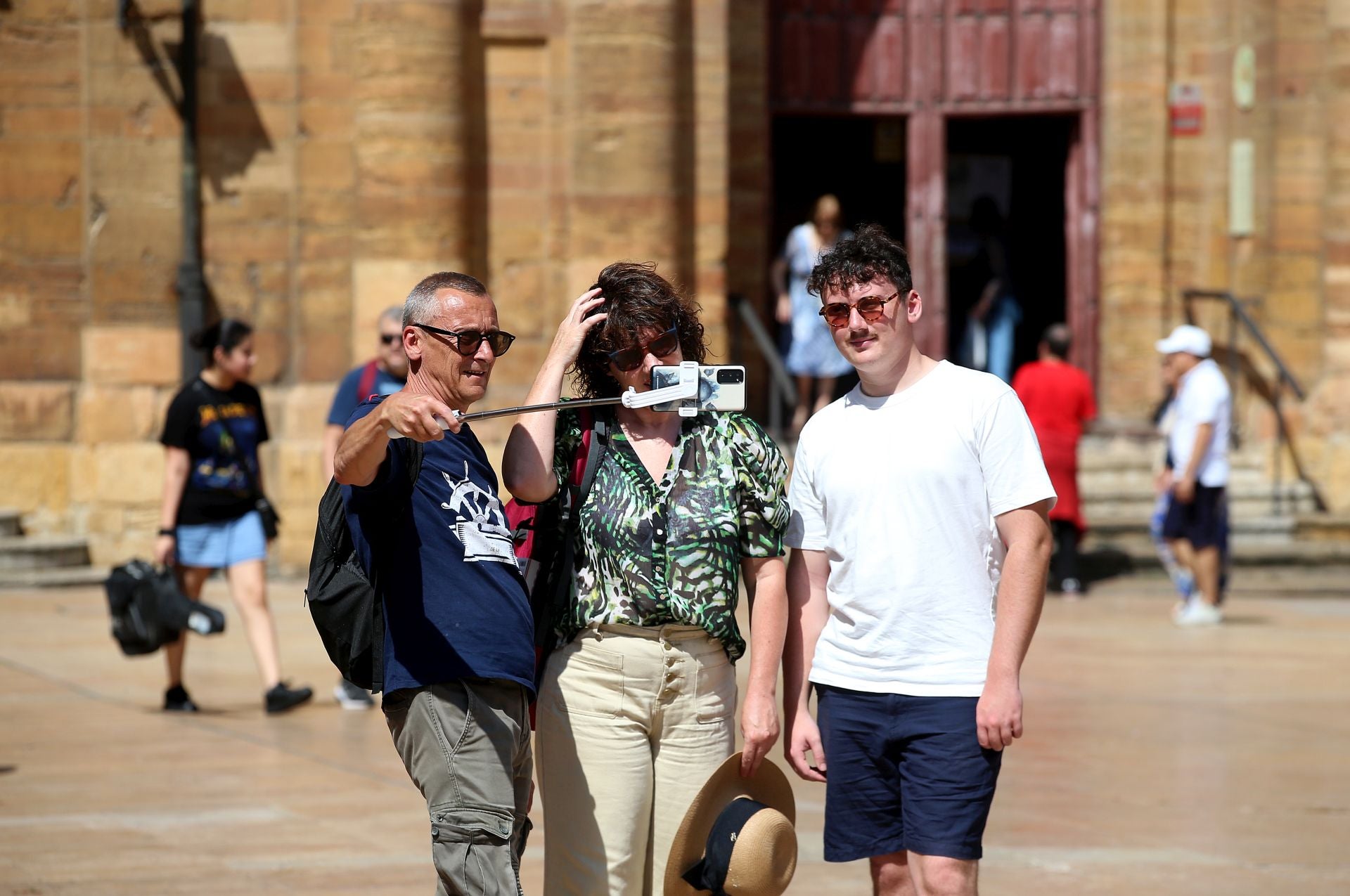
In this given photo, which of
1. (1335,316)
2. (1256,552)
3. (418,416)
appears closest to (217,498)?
(418,416)

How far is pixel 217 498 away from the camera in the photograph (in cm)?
869

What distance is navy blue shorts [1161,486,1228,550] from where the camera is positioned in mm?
11672

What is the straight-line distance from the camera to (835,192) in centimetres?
1739

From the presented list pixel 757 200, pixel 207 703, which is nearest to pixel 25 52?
pixel 757 200

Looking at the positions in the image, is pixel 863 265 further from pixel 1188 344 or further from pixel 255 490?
pixel 1188 344

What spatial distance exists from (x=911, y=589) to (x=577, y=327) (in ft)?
3.04

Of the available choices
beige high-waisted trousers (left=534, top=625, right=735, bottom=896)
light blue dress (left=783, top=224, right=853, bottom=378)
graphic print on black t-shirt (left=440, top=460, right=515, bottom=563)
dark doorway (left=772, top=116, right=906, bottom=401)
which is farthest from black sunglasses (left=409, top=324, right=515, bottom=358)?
dark doorway (left=772, top=116, right=906, bottom=401)

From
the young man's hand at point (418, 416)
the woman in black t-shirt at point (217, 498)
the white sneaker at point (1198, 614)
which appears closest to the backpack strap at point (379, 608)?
the young man's hand at point (418, 416)

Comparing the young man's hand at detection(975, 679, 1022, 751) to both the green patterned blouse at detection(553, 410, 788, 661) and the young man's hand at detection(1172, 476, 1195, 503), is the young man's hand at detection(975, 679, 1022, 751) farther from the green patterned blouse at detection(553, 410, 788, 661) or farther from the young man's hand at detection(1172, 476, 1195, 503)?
the young man's hand at detection(1172, 476, 1195, 503)

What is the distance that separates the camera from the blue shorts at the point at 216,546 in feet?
28.6

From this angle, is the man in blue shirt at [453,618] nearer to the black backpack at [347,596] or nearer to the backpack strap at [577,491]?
the black backpack at [347,596]

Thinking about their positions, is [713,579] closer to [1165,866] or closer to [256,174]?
[1165,866]

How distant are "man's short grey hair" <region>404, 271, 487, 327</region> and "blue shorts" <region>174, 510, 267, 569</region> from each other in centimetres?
478

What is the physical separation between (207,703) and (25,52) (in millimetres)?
6415
